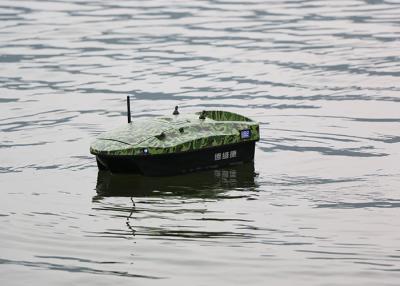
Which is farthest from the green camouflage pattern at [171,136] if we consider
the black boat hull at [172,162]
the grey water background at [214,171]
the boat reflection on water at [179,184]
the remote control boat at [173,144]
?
the grey water background at [214,171]

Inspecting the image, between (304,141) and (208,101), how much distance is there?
25.4 ft

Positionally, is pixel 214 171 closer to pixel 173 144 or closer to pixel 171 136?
pixel 171 136

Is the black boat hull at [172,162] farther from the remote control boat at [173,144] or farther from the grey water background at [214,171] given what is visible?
the grey water background at [214,171]

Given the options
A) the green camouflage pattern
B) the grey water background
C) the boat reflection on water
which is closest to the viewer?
the grey water background

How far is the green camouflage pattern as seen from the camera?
26.8 m

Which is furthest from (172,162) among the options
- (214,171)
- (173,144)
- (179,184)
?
(214,171)

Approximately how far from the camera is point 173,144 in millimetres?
26906

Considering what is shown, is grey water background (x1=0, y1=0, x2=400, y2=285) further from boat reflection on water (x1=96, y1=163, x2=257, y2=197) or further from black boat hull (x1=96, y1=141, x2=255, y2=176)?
Result: black boat hull (x1=96, y1=141, x2=255, y2=176)

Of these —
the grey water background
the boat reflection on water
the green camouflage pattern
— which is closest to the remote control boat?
the green camouflage pattern

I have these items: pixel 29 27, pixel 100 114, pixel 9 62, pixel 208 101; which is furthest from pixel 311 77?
pixel 29 27

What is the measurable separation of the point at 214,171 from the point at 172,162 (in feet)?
5.31

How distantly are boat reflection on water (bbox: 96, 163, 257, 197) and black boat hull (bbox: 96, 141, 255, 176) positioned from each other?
0.20m

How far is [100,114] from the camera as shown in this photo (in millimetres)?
37938

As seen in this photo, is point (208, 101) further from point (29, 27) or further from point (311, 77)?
point (29, 27)
